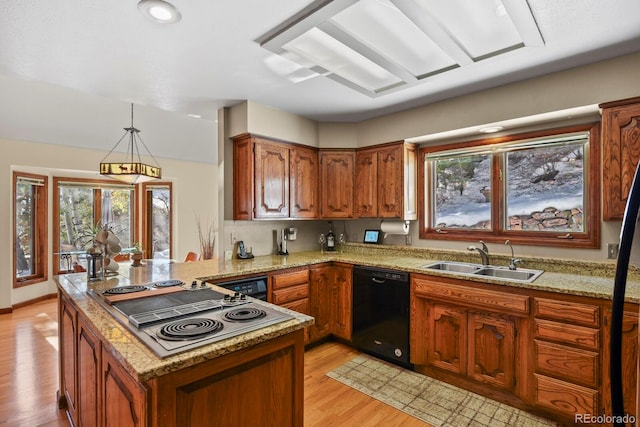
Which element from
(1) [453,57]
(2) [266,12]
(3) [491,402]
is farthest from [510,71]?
(3) [491,402]

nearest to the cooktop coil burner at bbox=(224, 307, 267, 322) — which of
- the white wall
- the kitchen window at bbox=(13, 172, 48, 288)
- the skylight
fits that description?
the skylight

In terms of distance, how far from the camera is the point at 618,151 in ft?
7.22

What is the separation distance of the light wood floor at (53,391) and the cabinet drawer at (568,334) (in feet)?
3.36

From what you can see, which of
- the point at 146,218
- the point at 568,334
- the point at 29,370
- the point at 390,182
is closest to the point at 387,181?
the point at 390,182

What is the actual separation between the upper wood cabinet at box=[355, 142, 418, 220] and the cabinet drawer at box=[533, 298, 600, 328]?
151cm

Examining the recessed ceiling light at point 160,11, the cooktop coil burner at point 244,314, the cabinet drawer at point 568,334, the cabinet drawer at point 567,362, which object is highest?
the recessed ceiling light at point 160,11

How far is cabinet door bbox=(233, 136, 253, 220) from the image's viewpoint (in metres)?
3.17

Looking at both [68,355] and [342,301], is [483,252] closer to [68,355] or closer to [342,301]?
[342,301]

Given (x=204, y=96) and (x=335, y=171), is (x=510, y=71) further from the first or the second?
(x=204, y=96)

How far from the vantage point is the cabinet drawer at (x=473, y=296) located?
7.37 ft

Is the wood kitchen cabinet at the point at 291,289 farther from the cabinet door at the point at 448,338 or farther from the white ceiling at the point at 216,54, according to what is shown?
the white ceiling at the point at 216,54

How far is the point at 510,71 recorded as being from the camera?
2.48 meters

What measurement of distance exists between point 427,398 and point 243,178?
2518 millimetres

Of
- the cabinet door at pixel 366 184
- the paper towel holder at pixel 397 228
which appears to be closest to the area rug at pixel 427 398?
the paper towel holder at pixel 397 228
